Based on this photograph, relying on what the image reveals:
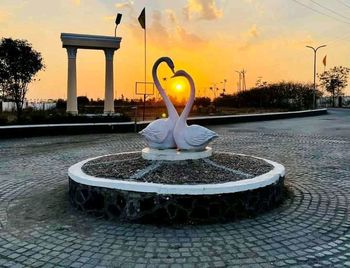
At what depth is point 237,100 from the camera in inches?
2019

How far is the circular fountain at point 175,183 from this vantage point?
491cm

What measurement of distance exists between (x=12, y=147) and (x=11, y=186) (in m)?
6.41

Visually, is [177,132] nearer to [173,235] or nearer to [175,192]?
[175,192]

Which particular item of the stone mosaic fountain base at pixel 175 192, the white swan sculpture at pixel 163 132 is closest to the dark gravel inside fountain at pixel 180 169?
the stone mosaic fountain base at pixel 175 192

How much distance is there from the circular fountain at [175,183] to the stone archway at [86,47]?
792 inches

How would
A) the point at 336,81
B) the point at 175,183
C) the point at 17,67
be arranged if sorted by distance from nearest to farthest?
1. the point at 175,183
2. the point at 17,67
3. the point at 336,81

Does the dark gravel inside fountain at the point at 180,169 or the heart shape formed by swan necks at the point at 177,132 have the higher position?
the heart shape formed by swan necks at the point at 177,132

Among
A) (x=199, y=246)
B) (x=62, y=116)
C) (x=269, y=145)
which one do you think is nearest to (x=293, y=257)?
(x=199, y=246)

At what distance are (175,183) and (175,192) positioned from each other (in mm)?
468

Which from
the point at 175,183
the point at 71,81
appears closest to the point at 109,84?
the point at 71,81

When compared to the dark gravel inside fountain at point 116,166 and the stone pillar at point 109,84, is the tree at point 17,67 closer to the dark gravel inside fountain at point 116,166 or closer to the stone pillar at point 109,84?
the stone pillar at point 109,84

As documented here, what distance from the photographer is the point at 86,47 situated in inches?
1069

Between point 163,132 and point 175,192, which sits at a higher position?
point 163,132

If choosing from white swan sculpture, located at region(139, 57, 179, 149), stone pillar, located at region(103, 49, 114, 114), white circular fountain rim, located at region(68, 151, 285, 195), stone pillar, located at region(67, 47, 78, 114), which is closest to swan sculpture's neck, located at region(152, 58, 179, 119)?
white swan sculpture, located at region(139, 57, 179, 149)
